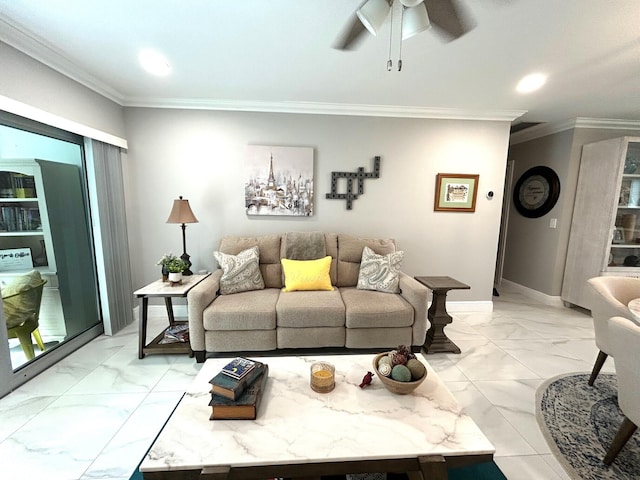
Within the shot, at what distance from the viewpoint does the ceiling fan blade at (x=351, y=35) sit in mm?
1625

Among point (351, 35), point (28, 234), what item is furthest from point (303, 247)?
point (28, 234)

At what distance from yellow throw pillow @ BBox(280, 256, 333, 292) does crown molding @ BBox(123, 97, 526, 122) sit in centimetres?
171

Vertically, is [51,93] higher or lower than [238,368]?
higher

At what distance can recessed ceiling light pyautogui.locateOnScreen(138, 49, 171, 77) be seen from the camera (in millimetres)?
2008

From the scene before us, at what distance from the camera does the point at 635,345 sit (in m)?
1.16

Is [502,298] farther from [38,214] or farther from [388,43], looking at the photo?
[38,214]

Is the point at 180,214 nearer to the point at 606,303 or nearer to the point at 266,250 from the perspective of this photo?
the point at 266,250

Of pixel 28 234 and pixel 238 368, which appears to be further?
pixel 28 234

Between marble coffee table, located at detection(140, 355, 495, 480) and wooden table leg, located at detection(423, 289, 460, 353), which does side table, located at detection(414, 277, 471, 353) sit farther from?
marble coffee table, located at detection(140, 355, 495, 480)

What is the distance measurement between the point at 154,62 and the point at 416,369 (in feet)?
9.34

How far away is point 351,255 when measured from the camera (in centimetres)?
288

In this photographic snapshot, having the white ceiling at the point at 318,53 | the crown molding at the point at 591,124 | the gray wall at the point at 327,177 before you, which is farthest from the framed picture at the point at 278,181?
the crown molding at the point at 591,124

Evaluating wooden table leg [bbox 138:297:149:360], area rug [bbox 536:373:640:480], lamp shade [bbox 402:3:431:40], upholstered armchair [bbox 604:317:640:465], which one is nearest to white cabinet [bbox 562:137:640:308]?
area rug [bbox 536:373:640:480]

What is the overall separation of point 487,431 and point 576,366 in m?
1.37
